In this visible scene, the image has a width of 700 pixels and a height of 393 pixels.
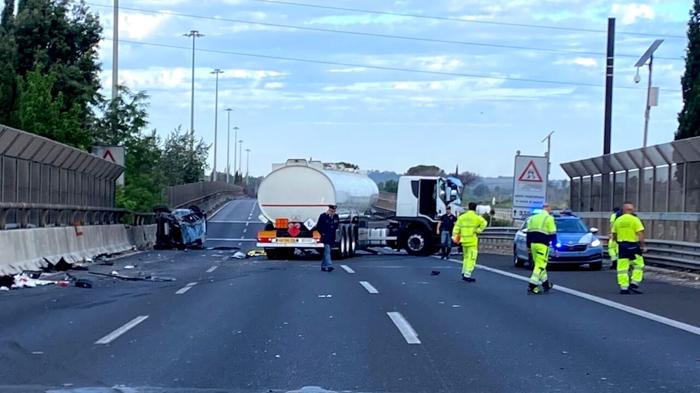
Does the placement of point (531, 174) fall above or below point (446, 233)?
above

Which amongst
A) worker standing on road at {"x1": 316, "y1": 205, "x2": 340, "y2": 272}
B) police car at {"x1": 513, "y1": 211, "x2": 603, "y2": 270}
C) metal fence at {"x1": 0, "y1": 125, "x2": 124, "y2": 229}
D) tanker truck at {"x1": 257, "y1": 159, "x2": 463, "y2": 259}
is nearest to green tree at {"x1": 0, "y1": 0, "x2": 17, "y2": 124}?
metal fence at {"x1": 0, "y1": 125, "x2": 124, "y2": 229}

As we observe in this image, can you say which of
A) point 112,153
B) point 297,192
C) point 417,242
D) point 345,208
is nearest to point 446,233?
point 417,242

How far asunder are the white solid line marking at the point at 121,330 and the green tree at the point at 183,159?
229ft

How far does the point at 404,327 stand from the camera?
14914 millimetres

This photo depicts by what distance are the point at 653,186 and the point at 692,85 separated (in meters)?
17.7

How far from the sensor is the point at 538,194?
3969cm

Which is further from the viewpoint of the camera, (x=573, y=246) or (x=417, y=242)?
(x=417, y=242)

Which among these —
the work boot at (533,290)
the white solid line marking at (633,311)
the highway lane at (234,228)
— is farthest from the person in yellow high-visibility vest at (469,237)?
the highway lane at (234,228)

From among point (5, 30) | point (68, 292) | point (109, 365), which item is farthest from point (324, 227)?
point (5, 30)

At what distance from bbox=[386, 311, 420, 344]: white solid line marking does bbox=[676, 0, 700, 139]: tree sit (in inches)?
1309

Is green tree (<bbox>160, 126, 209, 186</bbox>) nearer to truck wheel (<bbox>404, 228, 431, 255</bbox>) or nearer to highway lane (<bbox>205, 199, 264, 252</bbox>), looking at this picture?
highway lane (<bbox>205, 199, 264, 252</bbox>)

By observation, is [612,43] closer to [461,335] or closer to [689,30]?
[689,30]

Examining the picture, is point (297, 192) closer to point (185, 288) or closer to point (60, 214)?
point (60, 214)

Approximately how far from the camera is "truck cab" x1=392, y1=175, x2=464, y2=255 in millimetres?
40688
